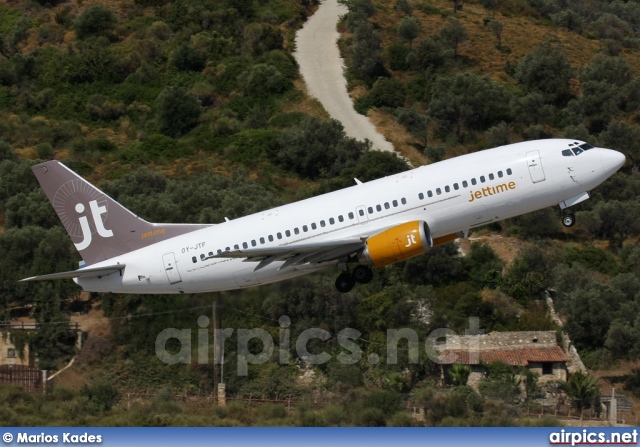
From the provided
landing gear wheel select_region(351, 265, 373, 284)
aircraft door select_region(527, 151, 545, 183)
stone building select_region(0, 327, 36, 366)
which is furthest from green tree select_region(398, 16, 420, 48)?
aircraft door select_region(527, 151, 545, 183)

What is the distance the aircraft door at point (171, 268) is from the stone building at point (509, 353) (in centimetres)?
2022

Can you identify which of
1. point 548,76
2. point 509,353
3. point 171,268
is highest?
point 548,76

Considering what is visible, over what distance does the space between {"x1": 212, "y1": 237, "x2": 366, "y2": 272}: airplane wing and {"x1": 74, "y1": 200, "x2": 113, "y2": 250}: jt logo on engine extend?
6761 millimetres

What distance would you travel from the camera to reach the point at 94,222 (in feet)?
160

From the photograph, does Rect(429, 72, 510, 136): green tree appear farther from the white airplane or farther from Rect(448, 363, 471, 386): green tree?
the white airplane

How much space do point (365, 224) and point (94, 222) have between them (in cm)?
1294

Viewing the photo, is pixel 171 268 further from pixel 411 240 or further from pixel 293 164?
pixel 293 164

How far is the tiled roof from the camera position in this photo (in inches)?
2402

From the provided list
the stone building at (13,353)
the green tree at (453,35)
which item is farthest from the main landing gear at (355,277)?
the green tree at (453,35)

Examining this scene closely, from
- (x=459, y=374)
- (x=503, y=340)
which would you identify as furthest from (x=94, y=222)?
(x=503, y=340)

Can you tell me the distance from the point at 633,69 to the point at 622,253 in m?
40.0

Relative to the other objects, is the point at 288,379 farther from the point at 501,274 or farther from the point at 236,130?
the point at 236,130

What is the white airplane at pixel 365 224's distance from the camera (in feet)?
140

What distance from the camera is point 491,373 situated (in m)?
60.1
